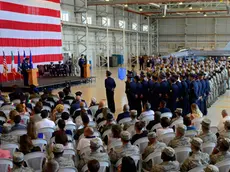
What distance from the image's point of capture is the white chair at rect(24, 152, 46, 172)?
4.42 metres

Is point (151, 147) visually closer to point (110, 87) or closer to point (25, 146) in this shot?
point (25, 146)

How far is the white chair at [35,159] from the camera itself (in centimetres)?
442

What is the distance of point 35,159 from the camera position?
447 centimetres

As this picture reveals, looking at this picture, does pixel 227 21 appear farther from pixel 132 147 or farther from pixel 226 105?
pixel 132 147

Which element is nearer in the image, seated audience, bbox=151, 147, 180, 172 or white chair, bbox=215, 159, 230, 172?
seated audience, bbox=151, 147, 180, 172

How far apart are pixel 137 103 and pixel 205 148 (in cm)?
567

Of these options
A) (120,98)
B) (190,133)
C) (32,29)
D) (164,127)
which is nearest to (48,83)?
(120,98)

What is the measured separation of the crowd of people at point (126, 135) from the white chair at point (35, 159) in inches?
2.4

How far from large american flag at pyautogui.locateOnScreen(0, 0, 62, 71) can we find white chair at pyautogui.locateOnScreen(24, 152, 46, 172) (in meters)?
13.2

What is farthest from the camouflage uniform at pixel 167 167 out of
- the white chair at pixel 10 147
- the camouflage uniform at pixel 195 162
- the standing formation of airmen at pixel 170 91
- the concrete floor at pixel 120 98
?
the concrete floor at pixel 120 98

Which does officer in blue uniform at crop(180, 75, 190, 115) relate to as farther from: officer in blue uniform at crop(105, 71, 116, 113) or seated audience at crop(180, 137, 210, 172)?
seated audience at crop(180, 137, 210, 172)

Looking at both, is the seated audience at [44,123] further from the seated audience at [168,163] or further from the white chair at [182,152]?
the seated audience at [168,163]

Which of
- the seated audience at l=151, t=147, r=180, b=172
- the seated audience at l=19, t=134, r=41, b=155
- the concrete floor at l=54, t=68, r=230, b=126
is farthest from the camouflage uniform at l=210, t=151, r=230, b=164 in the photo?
the concrete floor at l=54, t=68, r=230, b=126

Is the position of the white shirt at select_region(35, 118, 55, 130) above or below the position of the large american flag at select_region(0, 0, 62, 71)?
below
